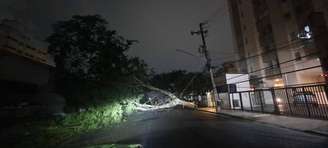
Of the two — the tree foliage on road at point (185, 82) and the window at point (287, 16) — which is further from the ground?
the window at point (287, 16)

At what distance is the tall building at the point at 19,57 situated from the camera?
11062 millimetres

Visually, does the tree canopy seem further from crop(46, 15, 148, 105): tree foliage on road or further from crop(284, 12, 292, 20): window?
crop(284, 12, 292, 20): window

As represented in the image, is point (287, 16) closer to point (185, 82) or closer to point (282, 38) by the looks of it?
point (282, 38)

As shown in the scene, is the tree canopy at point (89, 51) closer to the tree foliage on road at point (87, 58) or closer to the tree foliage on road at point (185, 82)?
the tree foliage on road at point (87, 58)

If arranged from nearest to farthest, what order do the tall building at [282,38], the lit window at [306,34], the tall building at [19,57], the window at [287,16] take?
the tall building at [19,57]
the tall building at [282,38]
the lit window at [306,34]
the window at [287,16]

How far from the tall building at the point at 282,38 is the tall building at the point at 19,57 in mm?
15196

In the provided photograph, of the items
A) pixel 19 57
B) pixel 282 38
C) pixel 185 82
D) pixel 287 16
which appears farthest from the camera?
pixel 185 82

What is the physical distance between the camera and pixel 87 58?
2584cm

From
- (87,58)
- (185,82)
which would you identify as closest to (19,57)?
(87,58)

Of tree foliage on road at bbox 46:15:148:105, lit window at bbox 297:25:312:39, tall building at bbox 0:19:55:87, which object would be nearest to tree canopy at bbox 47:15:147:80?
tree foliage on road at bbox 46:15:148:105

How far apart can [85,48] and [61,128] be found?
42.8 ft

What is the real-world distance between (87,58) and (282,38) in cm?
2487

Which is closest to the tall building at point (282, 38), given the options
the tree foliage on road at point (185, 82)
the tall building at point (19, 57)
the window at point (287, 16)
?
the window at point (287, 16)

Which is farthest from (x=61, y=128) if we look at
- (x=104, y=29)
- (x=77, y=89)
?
(x=104, y=29)
